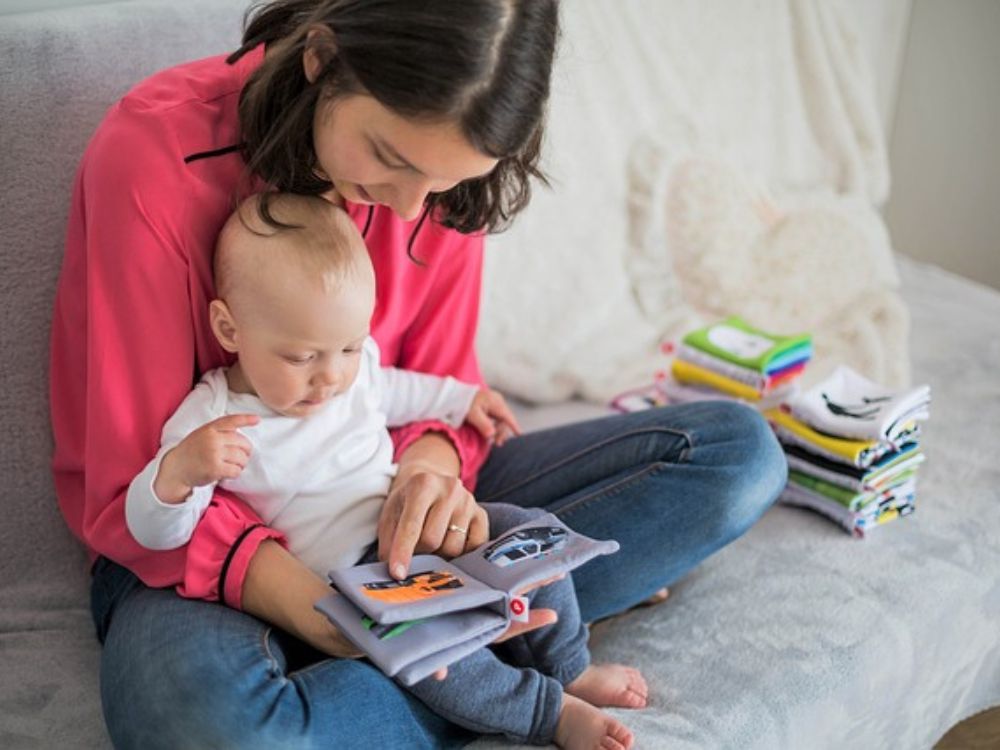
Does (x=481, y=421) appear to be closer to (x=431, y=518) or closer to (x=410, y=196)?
(x=431, y=518)

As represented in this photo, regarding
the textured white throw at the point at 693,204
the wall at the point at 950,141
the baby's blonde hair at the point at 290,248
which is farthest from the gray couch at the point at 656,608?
the wall at the point at 950,141

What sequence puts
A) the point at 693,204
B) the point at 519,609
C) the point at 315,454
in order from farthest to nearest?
the point at 693,204, the point at 315,454, the point at 519,609

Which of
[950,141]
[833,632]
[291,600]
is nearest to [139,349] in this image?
[291,600]

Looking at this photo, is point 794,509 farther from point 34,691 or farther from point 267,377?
point 34,691

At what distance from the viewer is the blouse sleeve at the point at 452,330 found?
5.15 feet

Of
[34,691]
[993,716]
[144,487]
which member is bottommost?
[993,716]

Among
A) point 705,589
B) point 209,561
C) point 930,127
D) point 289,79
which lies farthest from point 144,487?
point 930,127

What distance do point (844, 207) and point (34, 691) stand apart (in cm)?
183

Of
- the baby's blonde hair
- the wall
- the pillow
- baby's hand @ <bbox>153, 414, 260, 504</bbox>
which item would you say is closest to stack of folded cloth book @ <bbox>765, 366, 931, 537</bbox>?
the pillow

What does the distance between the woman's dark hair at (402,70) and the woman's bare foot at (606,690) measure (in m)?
0.61

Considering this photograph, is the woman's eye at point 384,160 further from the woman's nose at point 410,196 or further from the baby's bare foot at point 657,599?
the baby's bare foot at point 657,599

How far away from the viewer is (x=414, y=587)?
3.95ft

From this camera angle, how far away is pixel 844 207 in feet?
8.13

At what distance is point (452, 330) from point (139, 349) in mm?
465
